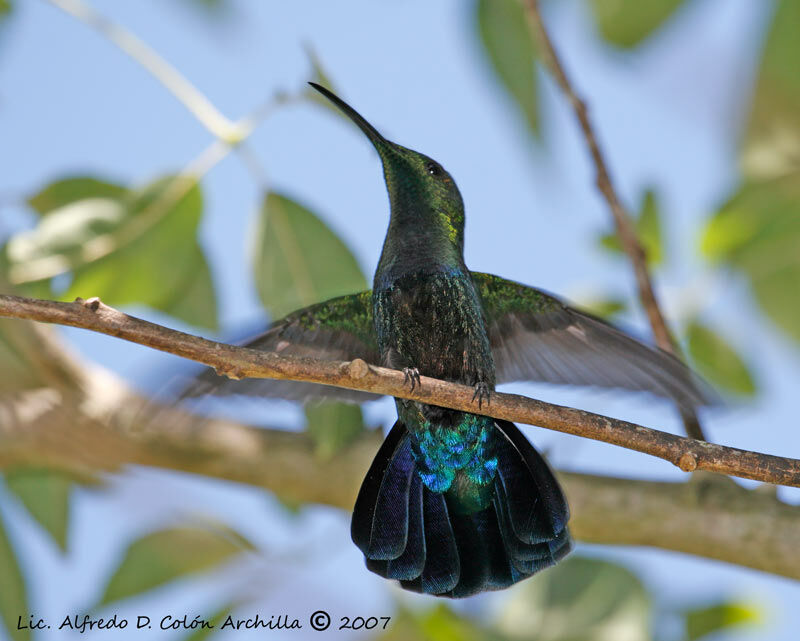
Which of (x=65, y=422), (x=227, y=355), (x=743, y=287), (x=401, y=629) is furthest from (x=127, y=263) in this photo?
(x=743, y=287)

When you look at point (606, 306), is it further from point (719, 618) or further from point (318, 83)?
point (318, 83)

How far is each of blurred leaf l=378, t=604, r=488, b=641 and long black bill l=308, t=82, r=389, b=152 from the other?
4.45 feet

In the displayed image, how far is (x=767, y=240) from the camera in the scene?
312cm

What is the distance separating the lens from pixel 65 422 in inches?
118

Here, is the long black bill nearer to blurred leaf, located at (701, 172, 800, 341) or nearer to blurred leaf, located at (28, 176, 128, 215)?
blurred leaf, located at (28, 176, 128, 215)

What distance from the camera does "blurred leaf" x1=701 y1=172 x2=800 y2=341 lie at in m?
3.02

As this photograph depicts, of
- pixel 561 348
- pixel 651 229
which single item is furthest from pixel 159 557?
pixel 651 229

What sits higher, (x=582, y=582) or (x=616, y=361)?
(x=616, y=361)

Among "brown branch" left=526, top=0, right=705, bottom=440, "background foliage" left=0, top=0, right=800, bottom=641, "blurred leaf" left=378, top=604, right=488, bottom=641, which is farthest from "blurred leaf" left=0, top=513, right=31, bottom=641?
"brown branch" left=526, top=0, right=705, bottom=440

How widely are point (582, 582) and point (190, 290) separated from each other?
148cm

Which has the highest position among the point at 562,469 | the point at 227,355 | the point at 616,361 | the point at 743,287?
the point at 743,287

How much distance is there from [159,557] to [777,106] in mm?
2322

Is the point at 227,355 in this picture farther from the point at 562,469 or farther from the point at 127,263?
the point at 562,469

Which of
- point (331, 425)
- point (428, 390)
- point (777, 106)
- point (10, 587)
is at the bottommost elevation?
point (10, 587)
